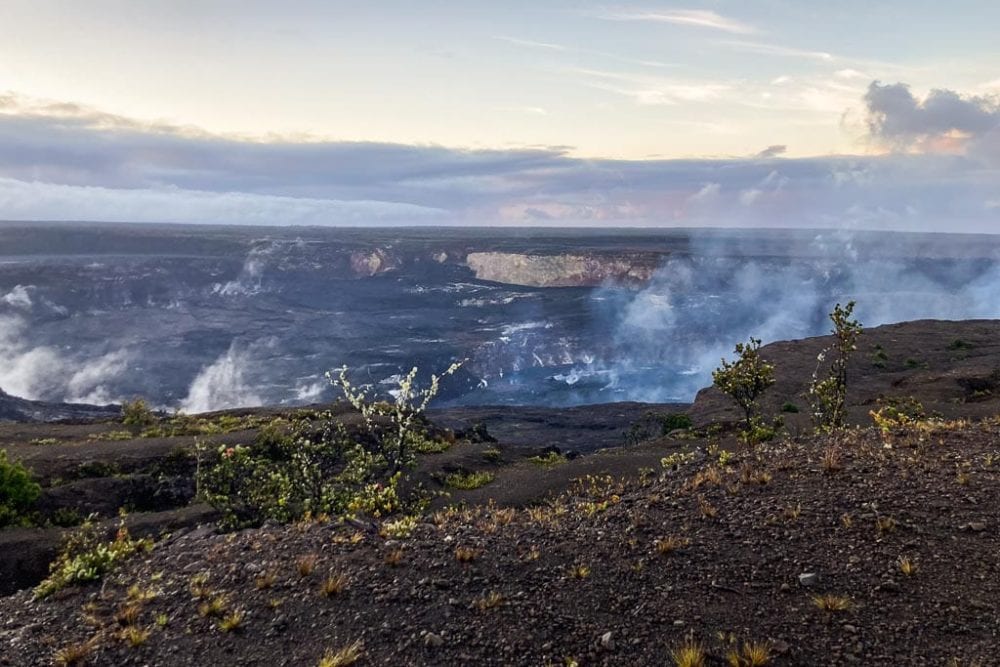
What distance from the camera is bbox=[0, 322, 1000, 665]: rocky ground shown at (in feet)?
27.2

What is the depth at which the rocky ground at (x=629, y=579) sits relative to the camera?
Result: 8289 mm

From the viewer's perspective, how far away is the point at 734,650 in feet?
25.8

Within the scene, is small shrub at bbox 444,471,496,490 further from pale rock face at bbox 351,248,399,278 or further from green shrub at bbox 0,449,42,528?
pale rock face at bbox 351,248,399,278

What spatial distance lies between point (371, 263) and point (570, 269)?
5046 centimetres

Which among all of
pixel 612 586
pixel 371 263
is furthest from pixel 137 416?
pixel 371 263

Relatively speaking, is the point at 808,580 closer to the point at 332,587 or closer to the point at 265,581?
the point at 332,587

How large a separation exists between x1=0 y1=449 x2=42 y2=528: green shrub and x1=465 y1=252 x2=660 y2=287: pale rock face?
13457 cm

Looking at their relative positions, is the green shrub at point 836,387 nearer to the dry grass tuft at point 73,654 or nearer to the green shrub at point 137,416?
the dry grass tuft at point 73,654

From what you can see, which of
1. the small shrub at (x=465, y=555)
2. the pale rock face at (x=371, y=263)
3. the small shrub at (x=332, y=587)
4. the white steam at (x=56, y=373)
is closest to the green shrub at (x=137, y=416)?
the small shrub at (x=332, y=587)

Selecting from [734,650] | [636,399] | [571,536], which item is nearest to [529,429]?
[636,399]

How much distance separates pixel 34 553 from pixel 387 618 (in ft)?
46.3

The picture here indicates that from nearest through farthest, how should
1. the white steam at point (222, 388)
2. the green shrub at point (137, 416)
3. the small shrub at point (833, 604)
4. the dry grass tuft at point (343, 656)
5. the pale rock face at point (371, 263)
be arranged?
the dry grass tuft at point (343, 656), the small shrub at point (833, 604), the green shrub at point (137, 416), the white steam at point (222, 388), the pale rock face at point (371, 263)

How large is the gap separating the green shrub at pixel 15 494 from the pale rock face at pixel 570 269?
135 meters

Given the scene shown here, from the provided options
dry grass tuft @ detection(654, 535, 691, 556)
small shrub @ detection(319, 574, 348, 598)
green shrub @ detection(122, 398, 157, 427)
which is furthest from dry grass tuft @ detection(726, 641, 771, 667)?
green shrub @ detection(122, 398, 157, 427)
